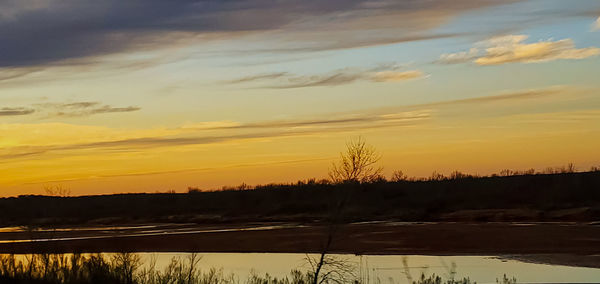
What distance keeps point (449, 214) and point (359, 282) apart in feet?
113

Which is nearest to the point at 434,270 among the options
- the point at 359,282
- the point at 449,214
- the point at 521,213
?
the point at 359,282

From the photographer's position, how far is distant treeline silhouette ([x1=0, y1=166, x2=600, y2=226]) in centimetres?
5691

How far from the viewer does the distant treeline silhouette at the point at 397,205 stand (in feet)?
187

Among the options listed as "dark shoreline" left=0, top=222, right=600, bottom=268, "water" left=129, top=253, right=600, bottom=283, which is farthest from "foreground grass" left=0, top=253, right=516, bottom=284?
"dark shoreline" left=0, top=222, right=600, bottom=268

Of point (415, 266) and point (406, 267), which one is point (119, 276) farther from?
point (415, 266)

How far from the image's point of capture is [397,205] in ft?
239

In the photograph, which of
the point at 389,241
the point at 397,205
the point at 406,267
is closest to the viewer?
the point at 406,267

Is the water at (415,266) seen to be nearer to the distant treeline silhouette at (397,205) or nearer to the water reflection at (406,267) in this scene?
the water reflection at (406,267)

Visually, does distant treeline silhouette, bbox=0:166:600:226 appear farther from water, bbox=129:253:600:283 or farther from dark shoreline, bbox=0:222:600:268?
water, bbox=129:253:600:283

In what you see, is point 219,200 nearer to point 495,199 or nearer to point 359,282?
point 495,199

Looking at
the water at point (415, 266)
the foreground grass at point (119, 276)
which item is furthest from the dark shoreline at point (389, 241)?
the foreground grass at point (119, 276)

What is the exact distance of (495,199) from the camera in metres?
68.7

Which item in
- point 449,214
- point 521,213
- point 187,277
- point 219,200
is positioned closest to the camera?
point 187,277

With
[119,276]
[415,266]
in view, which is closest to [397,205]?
[415,266]
